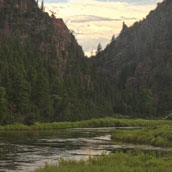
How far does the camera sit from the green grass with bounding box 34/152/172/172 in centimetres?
3073

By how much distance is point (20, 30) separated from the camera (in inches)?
7087

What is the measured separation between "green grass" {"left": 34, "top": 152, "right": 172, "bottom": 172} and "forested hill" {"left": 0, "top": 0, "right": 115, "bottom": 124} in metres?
63.0

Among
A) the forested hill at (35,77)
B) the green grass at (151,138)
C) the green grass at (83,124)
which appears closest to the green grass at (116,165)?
the green grass at (151,138)

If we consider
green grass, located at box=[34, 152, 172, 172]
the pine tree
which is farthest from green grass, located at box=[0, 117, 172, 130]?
green grass, located at box=[34, 152, 172, 172]

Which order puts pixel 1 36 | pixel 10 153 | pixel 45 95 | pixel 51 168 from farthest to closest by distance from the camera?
pixel 1 36, pixel 45 95, pixel 10 153, pixel 51 168

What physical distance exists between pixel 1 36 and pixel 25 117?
63.4 metres

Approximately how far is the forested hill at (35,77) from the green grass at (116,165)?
63.0 meters

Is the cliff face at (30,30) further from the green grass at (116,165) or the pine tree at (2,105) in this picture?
the green grass at (116,165)

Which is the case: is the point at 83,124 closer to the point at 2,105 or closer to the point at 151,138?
the point at 2,105

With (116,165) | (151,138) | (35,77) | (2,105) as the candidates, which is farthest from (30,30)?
(116,165)

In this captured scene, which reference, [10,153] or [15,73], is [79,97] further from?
[10,153]

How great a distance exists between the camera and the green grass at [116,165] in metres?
30.7

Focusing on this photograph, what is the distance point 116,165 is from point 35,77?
97624 mm

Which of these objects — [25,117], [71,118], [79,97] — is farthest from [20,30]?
[25,117]
